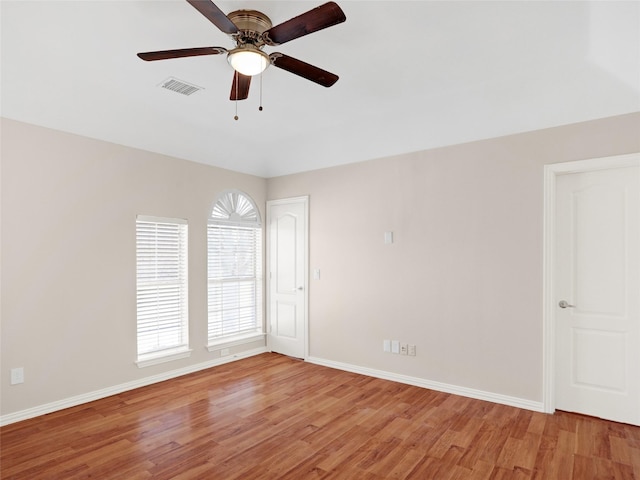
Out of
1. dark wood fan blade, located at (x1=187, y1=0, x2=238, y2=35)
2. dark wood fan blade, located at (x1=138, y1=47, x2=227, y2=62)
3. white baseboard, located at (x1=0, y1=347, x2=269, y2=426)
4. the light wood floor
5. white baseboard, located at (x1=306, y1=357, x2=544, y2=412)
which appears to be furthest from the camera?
white baseboard, located at (x1=306, y1=357, x2=544, y2=412)

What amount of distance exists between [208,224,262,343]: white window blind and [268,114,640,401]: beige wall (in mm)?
937

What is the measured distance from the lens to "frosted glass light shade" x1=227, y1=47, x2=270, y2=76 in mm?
2279

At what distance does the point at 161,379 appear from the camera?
4.36 meters

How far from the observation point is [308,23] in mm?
1920

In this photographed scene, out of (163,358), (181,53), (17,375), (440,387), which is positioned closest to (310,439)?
(440,387)

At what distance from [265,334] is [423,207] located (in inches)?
117

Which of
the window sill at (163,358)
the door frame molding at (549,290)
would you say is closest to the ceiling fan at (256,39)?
the door frame molding at (549,290)

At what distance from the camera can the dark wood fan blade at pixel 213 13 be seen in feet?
5.74

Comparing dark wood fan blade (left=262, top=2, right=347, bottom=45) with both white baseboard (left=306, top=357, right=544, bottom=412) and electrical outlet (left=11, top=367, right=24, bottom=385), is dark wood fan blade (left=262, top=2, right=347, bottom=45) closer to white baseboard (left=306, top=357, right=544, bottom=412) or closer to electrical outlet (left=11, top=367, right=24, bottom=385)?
electrical outlet (left=11, top=367, right=24, bottom=385)

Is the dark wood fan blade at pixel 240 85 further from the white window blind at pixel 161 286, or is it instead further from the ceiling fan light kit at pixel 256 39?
the white window blind at pixel 161 286

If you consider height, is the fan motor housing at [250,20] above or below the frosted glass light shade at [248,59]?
above

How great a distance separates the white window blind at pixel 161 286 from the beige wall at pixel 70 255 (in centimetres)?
11

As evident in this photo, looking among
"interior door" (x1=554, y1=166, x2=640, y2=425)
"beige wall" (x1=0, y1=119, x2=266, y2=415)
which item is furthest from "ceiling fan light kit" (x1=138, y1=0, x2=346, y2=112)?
"interior door" (x1=554, y1=166, x2=640, y2=425)

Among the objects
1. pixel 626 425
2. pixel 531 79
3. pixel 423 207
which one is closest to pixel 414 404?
pixel 626 425
